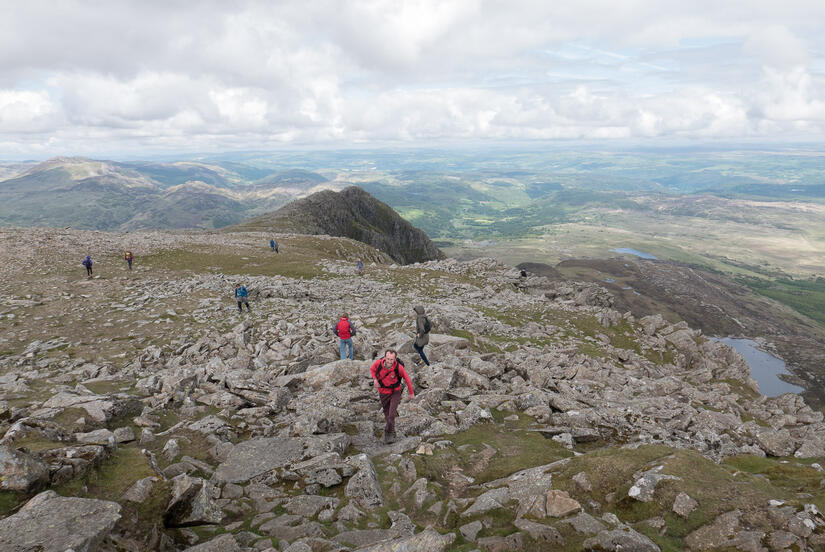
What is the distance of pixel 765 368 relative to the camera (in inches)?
6550

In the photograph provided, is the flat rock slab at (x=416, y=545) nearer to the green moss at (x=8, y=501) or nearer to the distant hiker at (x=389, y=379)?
the distant hiker at (x=389, y=379)

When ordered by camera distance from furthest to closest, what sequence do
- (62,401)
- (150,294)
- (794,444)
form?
(150,294) < (794,444) < (62,401)

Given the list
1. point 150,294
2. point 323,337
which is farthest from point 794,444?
point 150,294

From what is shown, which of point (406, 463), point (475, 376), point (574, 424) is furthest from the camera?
point (475, 376)

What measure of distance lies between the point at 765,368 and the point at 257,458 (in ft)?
735

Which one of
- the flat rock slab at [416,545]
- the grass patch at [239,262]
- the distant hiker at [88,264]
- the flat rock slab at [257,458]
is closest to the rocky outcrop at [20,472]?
the flat rock slab at [257,458]

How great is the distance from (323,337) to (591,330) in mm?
28554

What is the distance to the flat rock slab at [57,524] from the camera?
21.2ft

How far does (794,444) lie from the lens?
17688 millimetres

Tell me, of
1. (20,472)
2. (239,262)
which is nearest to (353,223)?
(239,262)

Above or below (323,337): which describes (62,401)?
above

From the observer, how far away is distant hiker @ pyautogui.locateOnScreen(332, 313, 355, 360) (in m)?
21.2

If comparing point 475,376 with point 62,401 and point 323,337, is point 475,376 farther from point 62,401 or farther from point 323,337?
point 62,401

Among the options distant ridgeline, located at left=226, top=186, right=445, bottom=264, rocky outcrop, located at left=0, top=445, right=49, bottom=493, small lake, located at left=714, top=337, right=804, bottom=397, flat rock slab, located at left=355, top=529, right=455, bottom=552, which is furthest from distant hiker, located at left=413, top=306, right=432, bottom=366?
small lake, located at left=714, top=337, right=804, bottom=397
